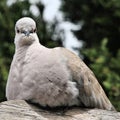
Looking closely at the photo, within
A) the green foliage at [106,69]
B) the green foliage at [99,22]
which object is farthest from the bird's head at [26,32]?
the green foliage at [99,22]

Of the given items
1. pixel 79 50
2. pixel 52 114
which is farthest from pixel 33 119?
pixel 79 50

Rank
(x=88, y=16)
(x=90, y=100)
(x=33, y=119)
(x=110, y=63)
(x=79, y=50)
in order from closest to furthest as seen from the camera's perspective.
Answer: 1. (x=33, y=119)
2. (x=90, y=100)
3. (x=110, y=63)
4. (x=79, y=50)
5. (x=88, y=16)

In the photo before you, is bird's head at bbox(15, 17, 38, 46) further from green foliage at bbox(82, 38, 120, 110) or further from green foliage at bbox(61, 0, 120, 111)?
green foliage at bbox(61, 0, 120, 111)

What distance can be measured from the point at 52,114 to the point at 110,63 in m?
3.35

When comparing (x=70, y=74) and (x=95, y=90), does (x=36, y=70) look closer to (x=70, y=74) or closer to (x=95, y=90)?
(x=70, y=74)

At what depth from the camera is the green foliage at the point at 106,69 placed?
6.78m

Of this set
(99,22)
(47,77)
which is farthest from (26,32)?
(99,22)

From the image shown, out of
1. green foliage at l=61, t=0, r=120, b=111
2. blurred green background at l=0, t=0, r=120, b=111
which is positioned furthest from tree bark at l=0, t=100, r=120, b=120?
green foliage at l=61, t=0, r=120, b=111

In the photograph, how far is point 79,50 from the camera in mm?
8211

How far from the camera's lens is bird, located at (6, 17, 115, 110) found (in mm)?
4039

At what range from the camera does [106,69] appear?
7211mm

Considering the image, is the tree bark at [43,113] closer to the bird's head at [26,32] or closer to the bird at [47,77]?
the bird at [47,77]

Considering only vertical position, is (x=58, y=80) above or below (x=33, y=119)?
above

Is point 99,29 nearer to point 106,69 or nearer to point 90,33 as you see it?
point 90,33
